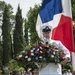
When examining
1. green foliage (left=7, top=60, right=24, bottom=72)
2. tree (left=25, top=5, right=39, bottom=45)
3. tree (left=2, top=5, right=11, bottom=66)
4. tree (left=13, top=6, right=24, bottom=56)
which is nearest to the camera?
green foliage (left=7, top=60, right=24, bottom=72)

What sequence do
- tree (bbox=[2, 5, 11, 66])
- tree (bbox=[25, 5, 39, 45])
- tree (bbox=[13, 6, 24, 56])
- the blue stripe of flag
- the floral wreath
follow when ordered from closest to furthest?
the floral wreath
the blue stripe of flag
tree (bbox=[25, 5, 39, 45])
tree (bbox=[2, 5, 11, 66])
tree (bbox=[13, 6, 24, 56])

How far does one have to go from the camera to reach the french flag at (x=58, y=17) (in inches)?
415

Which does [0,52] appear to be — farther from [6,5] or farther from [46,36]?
[46,36]

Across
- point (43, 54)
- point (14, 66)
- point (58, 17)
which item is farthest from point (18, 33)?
point (43, 54)

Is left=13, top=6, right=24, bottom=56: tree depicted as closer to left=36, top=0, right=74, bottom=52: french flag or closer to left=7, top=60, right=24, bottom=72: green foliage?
left=7, top=60, right=24, bottom=72: green foliage

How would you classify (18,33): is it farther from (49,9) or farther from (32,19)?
(49,9)

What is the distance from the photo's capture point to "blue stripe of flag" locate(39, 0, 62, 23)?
11234 mm

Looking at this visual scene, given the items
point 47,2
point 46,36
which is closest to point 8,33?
point 47,2

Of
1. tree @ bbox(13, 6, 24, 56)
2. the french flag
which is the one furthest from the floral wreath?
tree @ bbox(13, 6, 24, 56)

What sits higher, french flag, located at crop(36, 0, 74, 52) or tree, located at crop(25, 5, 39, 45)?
tree, located at crop(25, 5, 39, 45)

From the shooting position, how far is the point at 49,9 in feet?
37.7

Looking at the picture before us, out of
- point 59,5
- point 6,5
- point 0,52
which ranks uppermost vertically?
point 6,5

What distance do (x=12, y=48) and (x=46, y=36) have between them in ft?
176

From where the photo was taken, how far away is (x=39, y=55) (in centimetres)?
672
